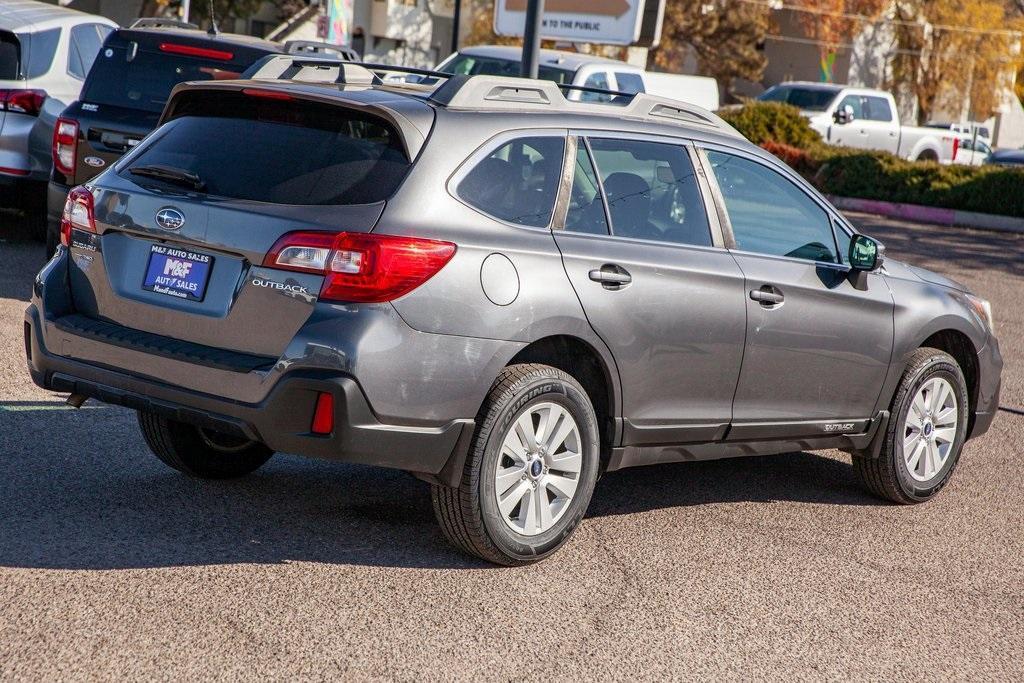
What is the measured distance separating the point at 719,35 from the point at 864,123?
85.7 feet

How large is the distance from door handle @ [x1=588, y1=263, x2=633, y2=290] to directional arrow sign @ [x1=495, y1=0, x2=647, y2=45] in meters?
13.1

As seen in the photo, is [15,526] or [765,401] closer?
[15,526]

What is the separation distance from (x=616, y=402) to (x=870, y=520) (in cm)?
172

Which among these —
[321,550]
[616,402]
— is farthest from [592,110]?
[321,550]

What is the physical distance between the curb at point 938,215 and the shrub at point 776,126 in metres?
2.90

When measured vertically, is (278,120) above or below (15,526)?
above

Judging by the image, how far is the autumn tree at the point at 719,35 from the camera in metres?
54.7

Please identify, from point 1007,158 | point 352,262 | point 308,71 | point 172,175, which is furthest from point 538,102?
point 1007,158

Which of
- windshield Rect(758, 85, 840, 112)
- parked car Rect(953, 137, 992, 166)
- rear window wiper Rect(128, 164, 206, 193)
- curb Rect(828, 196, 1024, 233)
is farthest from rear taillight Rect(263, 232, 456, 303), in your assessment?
parked car Rect(953, 137, 992, 166)

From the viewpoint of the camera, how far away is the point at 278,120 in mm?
5051

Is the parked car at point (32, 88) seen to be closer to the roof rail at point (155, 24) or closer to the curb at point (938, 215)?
the roof rail at point (155, 24)

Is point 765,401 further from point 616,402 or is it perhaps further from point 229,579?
point 229,579

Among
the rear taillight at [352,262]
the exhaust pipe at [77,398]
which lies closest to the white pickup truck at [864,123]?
the exhaust pipe at [77,398]

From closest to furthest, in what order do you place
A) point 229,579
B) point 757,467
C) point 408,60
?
point 229,579, point 757,467, point 408,60
